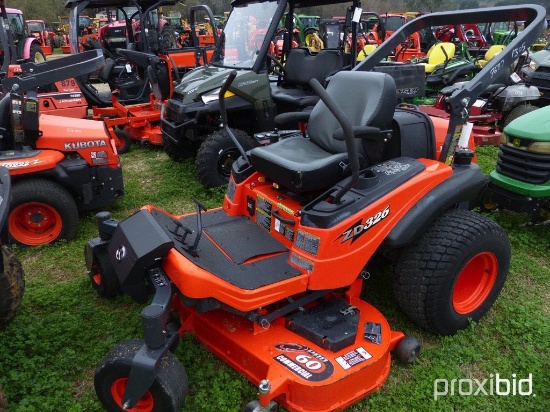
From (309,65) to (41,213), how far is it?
3234 mm

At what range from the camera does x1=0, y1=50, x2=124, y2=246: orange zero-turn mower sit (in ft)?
12.6

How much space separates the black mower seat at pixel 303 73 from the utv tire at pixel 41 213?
2518 mm

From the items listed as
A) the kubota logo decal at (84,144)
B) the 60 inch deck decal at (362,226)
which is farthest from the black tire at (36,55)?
the 60 inch deck decal at (362,226)

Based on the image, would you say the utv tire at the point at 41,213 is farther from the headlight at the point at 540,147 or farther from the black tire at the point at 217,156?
the headlight at the point at 540,147

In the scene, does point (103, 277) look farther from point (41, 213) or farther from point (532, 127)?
point (532, 127)

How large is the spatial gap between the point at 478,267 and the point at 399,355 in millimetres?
800

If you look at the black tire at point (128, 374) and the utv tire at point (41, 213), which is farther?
the utv tire at point (41, 213)

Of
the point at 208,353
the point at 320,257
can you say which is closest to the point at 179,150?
the point at 208,353

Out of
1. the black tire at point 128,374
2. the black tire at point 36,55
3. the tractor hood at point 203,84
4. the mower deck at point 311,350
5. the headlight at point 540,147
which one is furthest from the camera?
the black tire at point 36,55

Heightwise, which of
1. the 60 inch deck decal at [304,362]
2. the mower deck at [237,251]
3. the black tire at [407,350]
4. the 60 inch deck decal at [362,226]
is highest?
the 60 inch deck decal at [362,226]

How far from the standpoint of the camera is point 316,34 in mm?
15562

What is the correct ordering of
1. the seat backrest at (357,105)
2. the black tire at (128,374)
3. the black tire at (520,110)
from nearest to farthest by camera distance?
the black tire at (128,374)
the seat backrest at (357,105)
the black tire at (520,110)

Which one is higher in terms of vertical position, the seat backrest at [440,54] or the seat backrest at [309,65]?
the seat backrest at [309,65]

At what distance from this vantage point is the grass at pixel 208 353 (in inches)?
98.2
